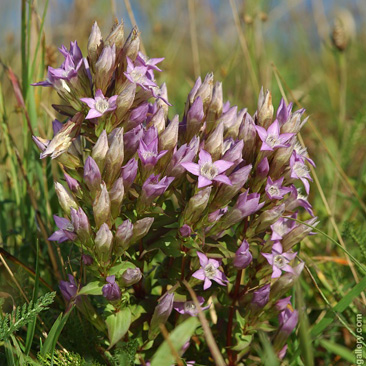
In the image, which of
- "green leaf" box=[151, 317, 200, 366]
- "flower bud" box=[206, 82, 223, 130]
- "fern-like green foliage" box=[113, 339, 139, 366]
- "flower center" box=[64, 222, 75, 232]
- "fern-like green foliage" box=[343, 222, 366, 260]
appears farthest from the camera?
"fern-like green foliage" box=[343, 222, 366, 260]

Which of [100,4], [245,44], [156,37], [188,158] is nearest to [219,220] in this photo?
[188,158]

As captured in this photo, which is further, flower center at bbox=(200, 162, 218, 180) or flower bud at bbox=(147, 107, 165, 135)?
flower bud at bbox=(147, 107, 165, 135)

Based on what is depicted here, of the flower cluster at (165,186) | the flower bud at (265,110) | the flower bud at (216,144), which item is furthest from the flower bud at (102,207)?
the flower bud at (265,110)

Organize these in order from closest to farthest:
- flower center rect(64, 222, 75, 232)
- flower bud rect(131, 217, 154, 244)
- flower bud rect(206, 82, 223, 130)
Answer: flower bud rect(131, 217, 154, 244), flower center rect(64, 222, 75, 232), flower bud rect(206, 82, 223, 130)

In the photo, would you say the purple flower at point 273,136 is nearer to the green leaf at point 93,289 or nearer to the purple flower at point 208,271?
the purple flower at point 208,271

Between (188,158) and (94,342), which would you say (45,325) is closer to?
(94,342)

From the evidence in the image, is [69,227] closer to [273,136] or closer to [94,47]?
[94,47]

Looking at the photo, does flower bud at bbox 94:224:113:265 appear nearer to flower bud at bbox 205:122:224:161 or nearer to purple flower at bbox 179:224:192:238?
purple flower at bbox 179:224:192:238

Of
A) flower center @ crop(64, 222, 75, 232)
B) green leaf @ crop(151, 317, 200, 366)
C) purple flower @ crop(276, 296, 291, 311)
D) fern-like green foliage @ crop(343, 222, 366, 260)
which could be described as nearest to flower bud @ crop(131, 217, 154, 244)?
flower center @ crop(64, 222, 75, 232)

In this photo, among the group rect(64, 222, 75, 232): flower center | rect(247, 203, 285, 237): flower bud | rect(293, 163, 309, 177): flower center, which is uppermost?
rect(293, 163, 309, 177): flower center

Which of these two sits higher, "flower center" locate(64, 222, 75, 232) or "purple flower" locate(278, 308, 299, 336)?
Result: "flower center" locate(64, 222, 75, 232)
